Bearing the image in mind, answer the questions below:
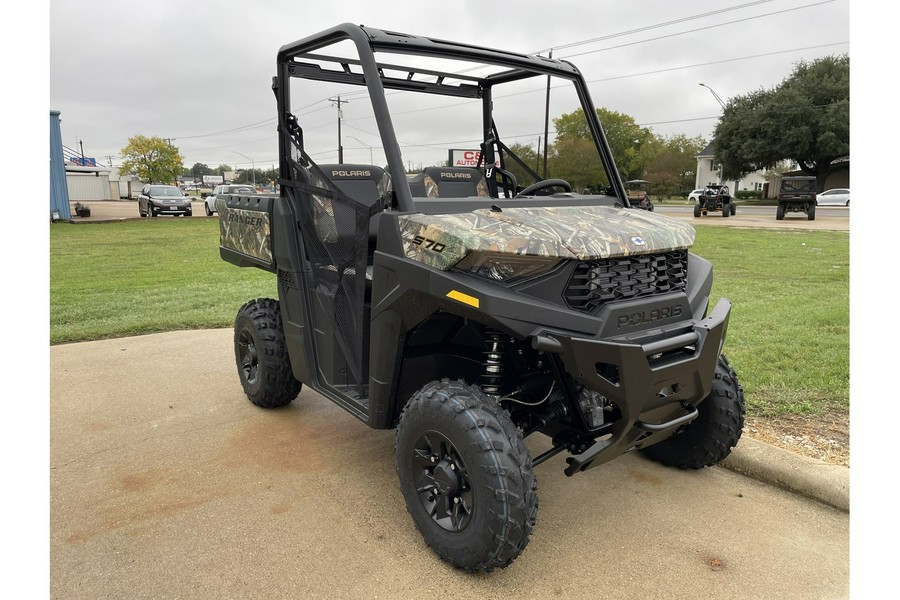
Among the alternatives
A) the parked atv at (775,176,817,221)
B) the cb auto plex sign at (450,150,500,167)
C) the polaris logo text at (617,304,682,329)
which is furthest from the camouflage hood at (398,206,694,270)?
the parked atv at (775,176,817,221)

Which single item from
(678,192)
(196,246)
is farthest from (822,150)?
(196,246)

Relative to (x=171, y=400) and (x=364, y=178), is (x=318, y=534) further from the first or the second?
(x=171, y=400)

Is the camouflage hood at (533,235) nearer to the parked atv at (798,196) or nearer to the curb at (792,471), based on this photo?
the curb at (792,471)

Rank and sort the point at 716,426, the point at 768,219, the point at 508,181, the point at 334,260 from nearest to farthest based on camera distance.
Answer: the point at 716,426, the point at 334,260, the point at 508,181, the point at 768,219

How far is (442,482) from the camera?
267 cm

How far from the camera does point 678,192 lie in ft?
199

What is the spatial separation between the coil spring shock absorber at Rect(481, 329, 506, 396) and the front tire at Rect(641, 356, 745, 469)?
112 centimetres

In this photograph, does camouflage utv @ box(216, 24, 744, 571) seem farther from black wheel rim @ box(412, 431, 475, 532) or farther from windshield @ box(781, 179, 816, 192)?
windshield @ box(781, 179, 816, 192)

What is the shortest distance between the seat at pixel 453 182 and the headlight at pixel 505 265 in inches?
40.6

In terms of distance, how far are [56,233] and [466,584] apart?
68.4ft

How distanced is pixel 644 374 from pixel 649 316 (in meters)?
0.27

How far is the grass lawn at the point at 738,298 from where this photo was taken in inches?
185

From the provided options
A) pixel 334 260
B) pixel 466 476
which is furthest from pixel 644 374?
pixel 334 260

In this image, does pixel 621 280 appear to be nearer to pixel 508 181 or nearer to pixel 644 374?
pixel 644 374
